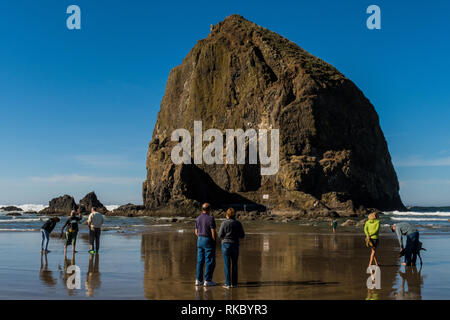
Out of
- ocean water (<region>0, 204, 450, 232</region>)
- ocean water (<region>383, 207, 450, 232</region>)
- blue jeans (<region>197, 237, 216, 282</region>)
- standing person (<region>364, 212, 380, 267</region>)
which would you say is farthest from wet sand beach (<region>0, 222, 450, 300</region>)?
ocean water (<region>383, 207, 450, 232</region>)

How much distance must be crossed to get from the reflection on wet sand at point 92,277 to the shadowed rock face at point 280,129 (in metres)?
63.8

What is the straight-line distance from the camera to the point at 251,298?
9.08 meters

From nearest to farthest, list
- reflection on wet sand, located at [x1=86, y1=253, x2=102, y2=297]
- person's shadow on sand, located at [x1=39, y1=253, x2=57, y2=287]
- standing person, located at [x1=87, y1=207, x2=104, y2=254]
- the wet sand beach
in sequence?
the wet sand beach → reflection on wet sand, located at [x1=86, y1=253, x2=102, y2=297] → person's shadow on sand, located at [x1=39, y1=253, x2=57, y2=287] → standing person, located at [x1=87, y1=207, x2=104, y2=254]

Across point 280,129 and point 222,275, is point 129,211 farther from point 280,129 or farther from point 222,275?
point 222,275

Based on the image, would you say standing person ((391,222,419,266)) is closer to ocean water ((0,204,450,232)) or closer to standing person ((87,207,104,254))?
standing person ((87,207,104,254))

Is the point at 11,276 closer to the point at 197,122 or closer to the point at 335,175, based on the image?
the point at 335,175

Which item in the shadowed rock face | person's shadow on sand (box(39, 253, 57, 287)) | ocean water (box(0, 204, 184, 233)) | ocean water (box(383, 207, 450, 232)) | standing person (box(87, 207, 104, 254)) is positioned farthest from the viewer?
the shadowed rock face

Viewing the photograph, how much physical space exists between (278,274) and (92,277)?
5.03 meters

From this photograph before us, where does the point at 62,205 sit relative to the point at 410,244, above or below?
below

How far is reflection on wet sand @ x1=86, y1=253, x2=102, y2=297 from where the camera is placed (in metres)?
9.94

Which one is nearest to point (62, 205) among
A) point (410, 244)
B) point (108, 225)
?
point (108, 225)

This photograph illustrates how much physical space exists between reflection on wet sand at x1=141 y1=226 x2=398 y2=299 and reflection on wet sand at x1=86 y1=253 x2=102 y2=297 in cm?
117

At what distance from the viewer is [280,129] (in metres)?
92.1
